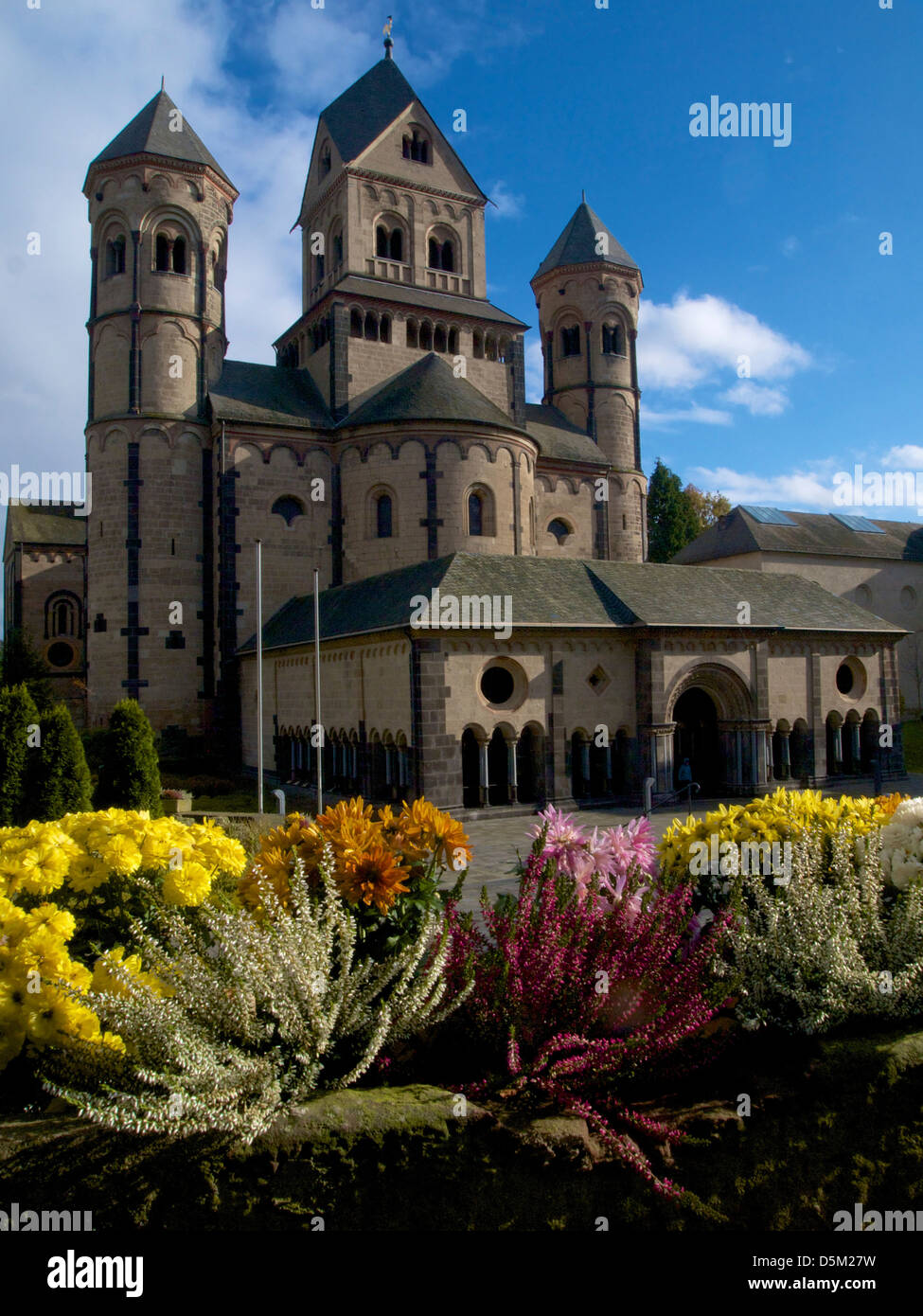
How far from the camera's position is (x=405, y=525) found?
3081 cm

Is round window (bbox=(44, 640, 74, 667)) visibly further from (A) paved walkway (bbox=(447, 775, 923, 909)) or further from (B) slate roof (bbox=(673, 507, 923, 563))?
(A) paved walkway (bbox=(447, 775, 923, 909))

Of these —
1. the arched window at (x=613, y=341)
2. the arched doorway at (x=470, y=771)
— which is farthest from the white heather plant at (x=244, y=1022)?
the arched window at (x=613, y=341)

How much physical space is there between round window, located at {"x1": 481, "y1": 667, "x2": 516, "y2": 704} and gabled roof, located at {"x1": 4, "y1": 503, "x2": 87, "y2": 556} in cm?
4011

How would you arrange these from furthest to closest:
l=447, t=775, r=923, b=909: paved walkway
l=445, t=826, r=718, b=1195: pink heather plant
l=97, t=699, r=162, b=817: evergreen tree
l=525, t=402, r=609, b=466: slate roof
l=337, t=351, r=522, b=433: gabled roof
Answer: l=525, t=402, r=609, b=466: slate roof < l=337, t=351, r=522, b=433: gabled roof < l=97, t=699, r=162, b=817: evergreen tree < l=447, t=775, r=923, b=909: paved walkway < l=445, t=826, r=718, b=1195: pink heather plant

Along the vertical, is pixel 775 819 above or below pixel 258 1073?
above

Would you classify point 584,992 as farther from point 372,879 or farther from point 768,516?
point 768,516

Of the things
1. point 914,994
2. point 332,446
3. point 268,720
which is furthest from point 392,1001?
point 332,446

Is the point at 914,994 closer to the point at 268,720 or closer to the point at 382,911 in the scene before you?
the point at 382,911

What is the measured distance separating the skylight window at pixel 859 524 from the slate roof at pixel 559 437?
20874 mm

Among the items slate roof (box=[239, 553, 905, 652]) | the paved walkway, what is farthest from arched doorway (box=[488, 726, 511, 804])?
slate roof (box=[239, 553, 905, 652])

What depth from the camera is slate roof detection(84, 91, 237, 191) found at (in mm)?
31516

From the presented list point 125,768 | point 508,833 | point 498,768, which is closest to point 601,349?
point 498,768
